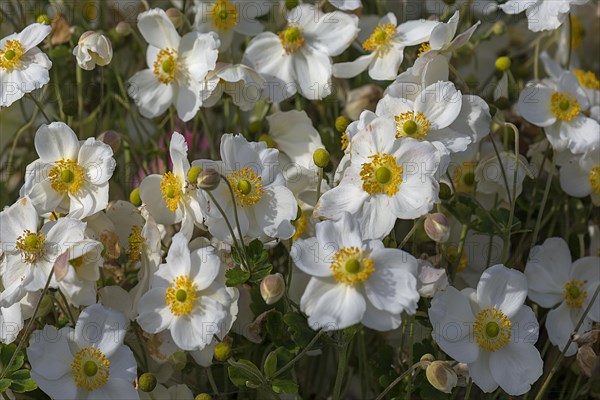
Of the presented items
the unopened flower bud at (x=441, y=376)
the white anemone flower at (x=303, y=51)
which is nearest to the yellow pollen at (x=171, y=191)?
the white anemone flower at (x=303, y=51)

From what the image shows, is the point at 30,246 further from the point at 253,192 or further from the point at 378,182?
the point at 378,182

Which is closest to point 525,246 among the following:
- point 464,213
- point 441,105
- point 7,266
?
point 464,213

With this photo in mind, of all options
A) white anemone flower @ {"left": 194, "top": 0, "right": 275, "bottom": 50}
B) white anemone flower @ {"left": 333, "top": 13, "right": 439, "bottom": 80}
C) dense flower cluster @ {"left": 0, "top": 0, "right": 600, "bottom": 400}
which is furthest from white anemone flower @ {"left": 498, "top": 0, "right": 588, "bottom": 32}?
white anemone flower @ {"left": 194, "top": 0, "right": 275, "bottom": 50}

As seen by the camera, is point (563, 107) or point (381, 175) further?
point (563, 107)

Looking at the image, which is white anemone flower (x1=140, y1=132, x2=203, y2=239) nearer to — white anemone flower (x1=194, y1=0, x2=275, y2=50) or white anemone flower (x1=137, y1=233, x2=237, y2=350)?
white anemone flower (x1=137, y1=233, x2=237, y2=350)

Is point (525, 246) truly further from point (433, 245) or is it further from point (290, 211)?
point (290, 211)

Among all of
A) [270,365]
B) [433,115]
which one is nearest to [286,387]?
[270,365]

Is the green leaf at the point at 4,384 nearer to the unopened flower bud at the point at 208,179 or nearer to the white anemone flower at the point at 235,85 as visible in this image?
the unopened flower bud at the point at 208,179
